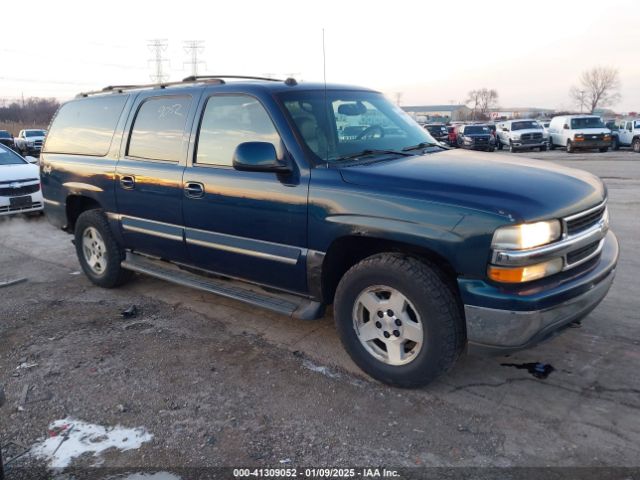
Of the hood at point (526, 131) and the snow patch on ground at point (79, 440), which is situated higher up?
the hood at point (526, 131)

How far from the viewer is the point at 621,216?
8.27 m

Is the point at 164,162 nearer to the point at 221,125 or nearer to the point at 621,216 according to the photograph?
the point at 221,125

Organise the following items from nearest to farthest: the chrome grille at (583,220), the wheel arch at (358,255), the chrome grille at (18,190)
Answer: the chrome grille at (583,220) → the wheel arch at (358,255) → the chrome grille at (18,190)

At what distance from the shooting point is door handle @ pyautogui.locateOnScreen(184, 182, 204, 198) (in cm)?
418

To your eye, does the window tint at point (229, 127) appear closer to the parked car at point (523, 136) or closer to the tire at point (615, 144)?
the parked car at point (523, 136)

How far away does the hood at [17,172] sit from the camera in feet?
30.3

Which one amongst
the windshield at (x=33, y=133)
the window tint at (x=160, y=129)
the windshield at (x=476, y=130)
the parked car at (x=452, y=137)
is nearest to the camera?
the window tint at (x=160, y=129)

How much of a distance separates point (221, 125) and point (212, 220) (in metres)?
0.73

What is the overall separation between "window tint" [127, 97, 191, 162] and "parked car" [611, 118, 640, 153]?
2634 centimetres

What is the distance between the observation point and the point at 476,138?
29.0m

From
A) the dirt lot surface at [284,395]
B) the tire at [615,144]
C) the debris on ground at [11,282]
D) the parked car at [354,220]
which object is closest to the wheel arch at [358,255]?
the parked car at [354,220]

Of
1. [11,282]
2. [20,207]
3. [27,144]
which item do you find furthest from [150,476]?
[27,144]

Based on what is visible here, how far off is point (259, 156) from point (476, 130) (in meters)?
28.7

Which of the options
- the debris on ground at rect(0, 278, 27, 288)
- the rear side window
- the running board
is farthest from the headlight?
the debris on ground at rect(0, 278, 27, 288)
